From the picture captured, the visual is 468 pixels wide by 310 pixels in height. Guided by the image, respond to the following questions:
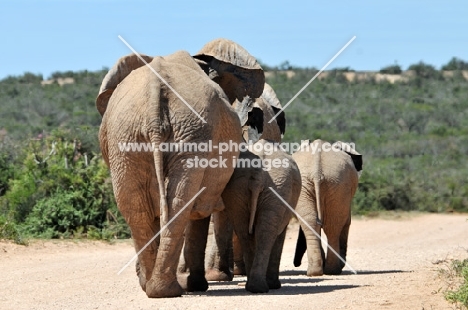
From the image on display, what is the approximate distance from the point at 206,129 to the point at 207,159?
0.28 metres

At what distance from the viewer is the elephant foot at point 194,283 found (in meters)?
11.0

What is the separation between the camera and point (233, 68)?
11.8m

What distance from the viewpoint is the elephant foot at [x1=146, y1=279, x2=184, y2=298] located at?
32.0 ft

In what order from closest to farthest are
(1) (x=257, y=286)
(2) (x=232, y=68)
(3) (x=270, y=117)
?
(1) (x=257, y=286), (2) (x=232, y=68), (3) (x=270, y=117)

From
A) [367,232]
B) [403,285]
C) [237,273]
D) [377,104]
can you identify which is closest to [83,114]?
[377,104]

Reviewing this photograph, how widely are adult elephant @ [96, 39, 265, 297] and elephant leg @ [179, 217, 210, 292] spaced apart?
68 cm

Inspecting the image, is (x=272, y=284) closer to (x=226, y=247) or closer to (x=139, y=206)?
(x=226, y=247)

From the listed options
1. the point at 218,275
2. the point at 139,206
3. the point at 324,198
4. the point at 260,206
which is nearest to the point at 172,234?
the point at 139,206

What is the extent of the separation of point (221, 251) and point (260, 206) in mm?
1458

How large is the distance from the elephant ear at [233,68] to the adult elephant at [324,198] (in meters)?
1.71

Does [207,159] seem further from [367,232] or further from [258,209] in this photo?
[367,232]

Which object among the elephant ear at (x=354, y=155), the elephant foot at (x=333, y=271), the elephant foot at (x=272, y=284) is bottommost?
the elephant foot at (x=333, y=271)

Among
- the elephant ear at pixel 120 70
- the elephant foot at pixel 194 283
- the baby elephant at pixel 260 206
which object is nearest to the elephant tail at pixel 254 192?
the baby elephant at pixel 260 206

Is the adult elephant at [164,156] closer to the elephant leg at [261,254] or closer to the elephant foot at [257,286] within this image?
the elephant leg at [261,254]
